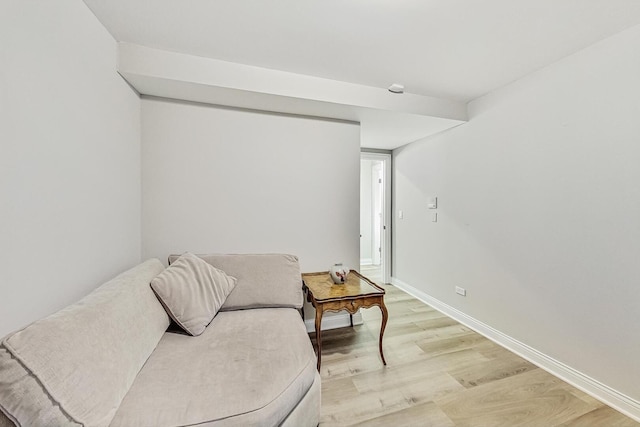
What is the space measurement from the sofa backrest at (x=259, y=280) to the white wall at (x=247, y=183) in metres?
0.33

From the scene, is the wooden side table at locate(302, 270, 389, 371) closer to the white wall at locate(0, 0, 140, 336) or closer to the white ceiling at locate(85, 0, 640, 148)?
the white wall at locate(0, 0, 140, 336)

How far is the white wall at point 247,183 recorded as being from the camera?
87.2 inches

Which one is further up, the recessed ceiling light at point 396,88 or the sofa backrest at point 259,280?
the recessed ceiling light at point 396,88

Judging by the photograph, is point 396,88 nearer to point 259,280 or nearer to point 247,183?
point 247,183

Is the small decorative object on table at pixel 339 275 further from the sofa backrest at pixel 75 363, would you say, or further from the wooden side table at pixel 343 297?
the sofa backrest at pixel 75 363

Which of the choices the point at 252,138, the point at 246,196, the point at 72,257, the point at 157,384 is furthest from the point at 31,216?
the point at 252,138

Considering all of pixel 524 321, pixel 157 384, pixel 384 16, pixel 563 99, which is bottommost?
pixel 524 321

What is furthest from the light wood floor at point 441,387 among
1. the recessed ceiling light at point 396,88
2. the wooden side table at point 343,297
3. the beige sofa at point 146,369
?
the recessed ceiling light at point 396,88

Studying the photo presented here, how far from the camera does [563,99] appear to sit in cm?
191

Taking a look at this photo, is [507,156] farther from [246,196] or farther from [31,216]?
[31,216]

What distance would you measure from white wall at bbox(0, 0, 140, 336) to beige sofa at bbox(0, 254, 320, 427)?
204 mm

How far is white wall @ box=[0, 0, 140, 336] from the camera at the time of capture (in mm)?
1009

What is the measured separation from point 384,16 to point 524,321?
2.58 meters

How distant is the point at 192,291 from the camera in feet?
5.56
